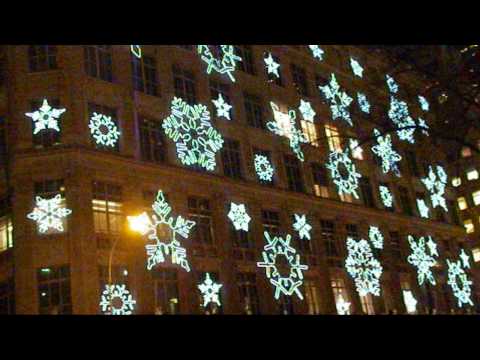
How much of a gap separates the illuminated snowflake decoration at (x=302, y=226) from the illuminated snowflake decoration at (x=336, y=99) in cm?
1158

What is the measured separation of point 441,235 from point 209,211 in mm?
31196

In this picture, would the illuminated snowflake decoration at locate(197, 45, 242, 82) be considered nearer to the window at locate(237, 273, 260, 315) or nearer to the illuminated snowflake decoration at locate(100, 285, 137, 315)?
the window at locate(237, 273, 260, 315)

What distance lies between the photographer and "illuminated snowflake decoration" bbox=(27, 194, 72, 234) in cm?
2814

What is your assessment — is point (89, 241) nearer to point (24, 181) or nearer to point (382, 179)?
point (24, 181)

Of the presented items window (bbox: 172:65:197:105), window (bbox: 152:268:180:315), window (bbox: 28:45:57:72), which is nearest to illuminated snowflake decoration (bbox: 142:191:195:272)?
window (bbox: 152:268:180:315)

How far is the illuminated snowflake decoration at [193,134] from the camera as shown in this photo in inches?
1358

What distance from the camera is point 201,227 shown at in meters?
34.3

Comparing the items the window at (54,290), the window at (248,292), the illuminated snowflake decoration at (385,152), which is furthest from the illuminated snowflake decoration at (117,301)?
the illuminated snowflake decoration at (385,152)

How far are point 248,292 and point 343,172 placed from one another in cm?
1669

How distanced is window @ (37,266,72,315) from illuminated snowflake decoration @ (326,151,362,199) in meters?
24.8

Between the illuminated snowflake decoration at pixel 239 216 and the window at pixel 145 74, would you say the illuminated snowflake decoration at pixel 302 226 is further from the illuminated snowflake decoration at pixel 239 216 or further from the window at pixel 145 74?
the window at pixel 145 74
